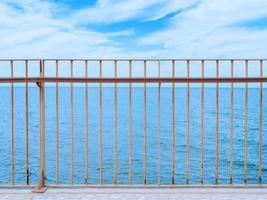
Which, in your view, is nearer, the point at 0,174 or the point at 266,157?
the point at 0,174

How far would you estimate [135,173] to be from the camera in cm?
2930

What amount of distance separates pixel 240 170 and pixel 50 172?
1330cm

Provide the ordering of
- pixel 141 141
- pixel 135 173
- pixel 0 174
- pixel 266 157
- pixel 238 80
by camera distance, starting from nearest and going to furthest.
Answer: pixel 238 80, pixel 0 174, pixel 135 173, pixel 266 157, pixel 141 141

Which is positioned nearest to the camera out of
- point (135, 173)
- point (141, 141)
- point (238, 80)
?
point (238, 80)
